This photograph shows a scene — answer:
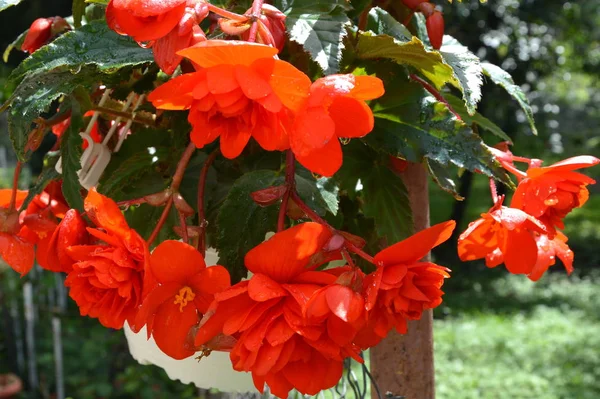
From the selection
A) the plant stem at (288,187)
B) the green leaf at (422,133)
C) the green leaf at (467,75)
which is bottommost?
the plant stem at (288,187)

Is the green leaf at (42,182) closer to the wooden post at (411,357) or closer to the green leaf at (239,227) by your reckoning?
the green leaf at (239,227)

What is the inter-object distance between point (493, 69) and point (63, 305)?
2.95 meters

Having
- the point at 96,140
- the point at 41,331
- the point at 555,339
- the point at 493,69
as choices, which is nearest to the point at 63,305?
the point at 41,331

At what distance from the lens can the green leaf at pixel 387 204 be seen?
59 cm

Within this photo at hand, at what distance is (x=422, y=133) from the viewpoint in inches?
21.3

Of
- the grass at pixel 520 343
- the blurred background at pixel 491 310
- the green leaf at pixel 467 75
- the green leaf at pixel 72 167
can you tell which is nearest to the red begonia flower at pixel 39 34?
the green leaf at pixel 72 167

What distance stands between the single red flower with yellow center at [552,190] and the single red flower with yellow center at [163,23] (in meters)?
0.28

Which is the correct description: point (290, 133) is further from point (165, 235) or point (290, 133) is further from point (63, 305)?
point (63, 305)

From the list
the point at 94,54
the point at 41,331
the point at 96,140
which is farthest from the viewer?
the point at 41,331

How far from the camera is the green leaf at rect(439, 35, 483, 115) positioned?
0.49 m

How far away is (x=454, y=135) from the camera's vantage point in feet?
1.72

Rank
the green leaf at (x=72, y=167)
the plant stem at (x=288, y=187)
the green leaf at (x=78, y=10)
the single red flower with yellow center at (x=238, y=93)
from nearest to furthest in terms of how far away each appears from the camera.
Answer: the single red flower with yellow center at (x=238, y=93)
the plant stem at (x=288, y=187)
the green leaf at (x=72, y=167)
the green leaf at (x=78, y=10)

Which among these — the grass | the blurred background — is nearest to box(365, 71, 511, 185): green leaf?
the blurred background

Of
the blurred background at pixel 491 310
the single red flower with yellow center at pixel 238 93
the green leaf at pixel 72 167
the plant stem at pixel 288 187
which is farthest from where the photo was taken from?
the blurred background at pixel 491 310
